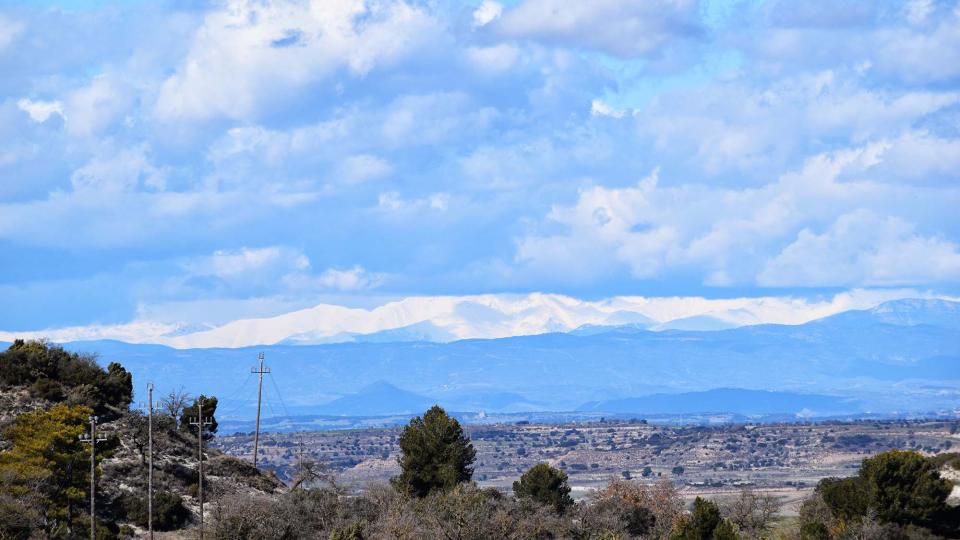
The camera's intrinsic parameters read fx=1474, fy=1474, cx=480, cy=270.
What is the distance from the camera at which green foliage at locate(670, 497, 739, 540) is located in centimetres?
7094

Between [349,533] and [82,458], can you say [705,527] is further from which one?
[82,458]

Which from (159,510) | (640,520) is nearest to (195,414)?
→ (159,510)

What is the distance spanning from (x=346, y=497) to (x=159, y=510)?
12.2m

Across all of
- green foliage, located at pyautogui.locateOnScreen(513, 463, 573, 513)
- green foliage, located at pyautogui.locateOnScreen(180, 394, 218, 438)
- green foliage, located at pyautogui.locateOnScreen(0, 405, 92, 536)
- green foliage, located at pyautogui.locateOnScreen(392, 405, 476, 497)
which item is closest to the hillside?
green foliage, located at pyautogui.locateOnScreen(0, 405, 92, 536)

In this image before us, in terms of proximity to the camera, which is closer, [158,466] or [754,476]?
[158,466]

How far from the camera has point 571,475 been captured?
636 feet

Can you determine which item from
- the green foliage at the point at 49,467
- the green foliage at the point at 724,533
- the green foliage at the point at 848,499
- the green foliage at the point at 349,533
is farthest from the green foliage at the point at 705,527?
the green foliage at the point at 49,467

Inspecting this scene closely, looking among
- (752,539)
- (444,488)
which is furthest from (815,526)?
(444,488)

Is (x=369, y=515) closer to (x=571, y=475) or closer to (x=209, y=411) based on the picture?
(x=209, y=411)

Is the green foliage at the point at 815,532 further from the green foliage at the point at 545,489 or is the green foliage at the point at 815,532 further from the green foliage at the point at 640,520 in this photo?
the green foliage at the point at 545,489

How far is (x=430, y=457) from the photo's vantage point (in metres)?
89.1

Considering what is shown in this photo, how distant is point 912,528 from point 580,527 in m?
18.1

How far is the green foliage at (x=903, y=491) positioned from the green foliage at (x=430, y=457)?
78.6ft

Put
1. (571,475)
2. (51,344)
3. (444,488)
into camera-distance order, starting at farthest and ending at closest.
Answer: (571,475) < (51,344) < (444,488)
